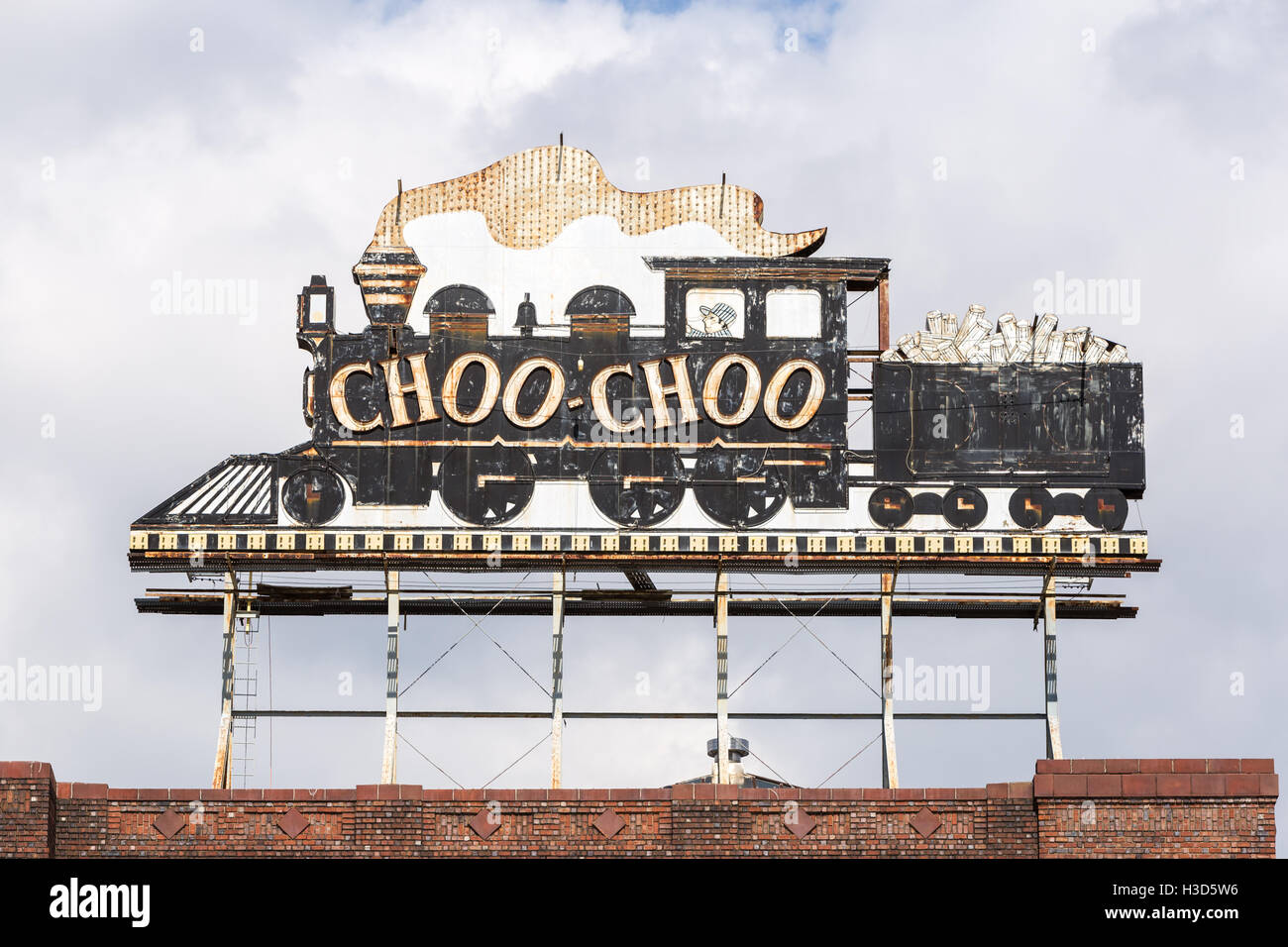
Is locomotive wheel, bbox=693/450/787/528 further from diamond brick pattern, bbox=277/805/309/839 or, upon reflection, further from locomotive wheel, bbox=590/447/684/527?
diamond brick pattern, bbox=277/805/309/839

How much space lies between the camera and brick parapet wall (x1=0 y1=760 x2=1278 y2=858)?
4012cm

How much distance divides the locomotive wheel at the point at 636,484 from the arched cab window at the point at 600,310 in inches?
87.8

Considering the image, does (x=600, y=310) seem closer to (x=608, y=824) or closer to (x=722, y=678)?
(x=722, y=678)

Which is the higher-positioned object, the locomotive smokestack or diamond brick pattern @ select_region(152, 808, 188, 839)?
the locomotive smokestack

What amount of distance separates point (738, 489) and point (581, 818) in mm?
7749

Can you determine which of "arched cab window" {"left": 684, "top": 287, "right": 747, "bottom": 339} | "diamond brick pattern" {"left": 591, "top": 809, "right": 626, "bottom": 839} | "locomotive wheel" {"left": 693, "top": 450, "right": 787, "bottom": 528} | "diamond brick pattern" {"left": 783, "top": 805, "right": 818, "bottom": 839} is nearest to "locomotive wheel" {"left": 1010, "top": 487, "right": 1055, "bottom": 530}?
"locomotive wheel" {"left": 693, "top": 450, "right": 787, "bottom": 528}

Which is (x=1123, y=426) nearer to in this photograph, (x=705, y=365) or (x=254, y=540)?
(x=705, y=365)

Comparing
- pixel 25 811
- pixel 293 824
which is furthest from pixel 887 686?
pixel 25 811

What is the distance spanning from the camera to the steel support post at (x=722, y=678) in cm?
4459

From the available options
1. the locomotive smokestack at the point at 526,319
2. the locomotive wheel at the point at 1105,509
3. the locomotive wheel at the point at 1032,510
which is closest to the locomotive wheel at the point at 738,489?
the locomotive smokestack at the point at 526,319

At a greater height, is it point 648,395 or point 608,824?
point 648,395

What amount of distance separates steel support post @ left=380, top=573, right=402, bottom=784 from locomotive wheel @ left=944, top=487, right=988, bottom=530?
9486 mm

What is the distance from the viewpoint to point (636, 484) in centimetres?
4612
